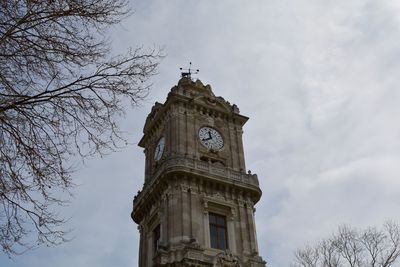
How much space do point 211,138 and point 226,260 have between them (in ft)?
36.7

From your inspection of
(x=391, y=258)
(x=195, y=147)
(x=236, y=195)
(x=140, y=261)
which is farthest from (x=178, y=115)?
(x=391, y=258)

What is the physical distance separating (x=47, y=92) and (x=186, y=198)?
24609mm

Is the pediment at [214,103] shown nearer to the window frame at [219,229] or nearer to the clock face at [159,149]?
the clock face at [159,149]

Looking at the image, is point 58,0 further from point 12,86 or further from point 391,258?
point 391,258

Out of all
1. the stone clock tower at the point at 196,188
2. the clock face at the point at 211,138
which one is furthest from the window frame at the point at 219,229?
the clock face at the point at 211,138

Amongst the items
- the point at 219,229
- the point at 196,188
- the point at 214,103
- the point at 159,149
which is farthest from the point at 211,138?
the point at 219,229

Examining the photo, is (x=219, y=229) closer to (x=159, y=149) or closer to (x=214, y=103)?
(x=159, y=149)

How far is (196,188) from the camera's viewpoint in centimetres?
3775

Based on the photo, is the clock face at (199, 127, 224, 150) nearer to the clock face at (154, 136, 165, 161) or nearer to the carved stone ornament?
the clock face at (154, 136, 165, 161)

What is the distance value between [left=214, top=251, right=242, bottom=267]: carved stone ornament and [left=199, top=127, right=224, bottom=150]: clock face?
9599 mm

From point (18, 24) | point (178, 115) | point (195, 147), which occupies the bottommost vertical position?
point (18, 24)

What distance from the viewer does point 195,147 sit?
134 feet

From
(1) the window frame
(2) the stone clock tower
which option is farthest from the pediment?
(1) the window frame

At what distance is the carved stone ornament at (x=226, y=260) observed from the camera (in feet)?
112
